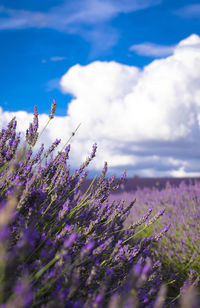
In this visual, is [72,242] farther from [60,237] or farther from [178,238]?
[178,238]

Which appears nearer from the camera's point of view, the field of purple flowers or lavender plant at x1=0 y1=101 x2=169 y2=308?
the field of purple flowers

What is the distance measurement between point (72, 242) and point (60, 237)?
9cm

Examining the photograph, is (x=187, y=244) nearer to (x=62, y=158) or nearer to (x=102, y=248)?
Answer: (x=62, y=158)

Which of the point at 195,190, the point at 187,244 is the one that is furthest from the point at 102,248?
the point at 195,190

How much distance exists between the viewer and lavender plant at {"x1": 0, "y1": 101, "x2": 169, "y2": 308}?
112 cm

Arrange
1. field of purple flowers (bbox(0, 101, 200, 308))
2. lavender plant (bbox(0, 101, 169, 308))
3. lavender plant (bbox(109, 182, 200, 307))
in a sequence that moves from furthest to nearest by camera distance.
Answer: lavender plant (bbox(109, 182, 200, 307)) < lavender plant (bbox(0, 101, 169, 308)) < field of purple flowers (bbox(0, 101, 200, 308))

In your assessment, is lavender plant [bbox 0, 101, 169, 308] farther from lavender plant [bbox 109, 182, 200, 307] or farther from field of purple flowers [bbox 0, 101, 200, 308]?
lavender plant [bbox 109, 182, 200, 307]

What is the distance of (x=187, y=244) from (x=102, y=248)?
8.21ft

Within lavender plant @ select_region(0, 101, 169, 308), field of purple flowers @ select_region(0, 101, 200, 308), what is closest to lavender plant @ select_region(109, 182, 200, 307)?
field of purple flowers @ select_region(0, 101, 200, 308)

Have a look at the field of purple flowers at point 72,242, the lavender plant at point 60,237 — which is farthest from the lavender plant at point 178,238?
the lavender plant at point 60,237

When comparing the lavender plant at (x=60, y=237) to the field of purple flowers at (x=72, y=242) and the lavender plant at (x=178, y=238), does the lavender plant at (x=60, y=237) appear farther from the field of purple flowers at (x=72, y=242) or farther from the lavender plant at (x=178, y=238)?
the lavender plant at (x=178, y=238)

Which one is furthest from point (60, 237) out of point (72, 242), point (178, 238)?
point (178, 238)

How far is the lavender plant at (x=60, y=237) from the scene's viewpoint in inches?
44.2

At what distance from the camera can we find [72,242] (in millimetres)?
1252
